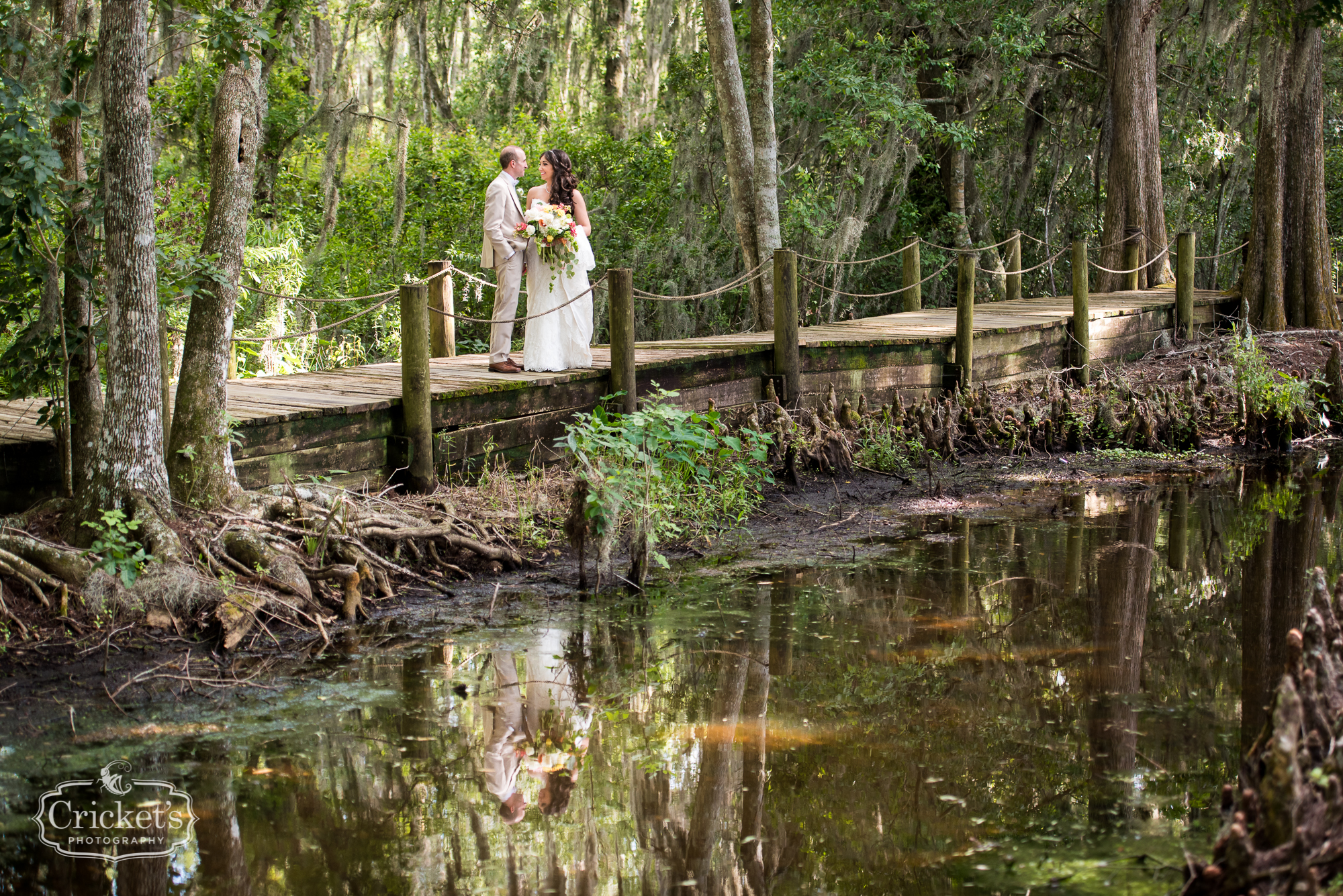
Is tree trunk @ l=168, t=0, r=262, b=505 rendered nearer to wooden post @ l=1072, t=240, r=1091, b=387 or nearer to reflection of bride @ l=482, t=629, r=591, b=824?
reflection of bride @ l=482, t=629, r=591, b=824

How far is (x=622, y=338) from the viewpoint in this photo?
356 inches

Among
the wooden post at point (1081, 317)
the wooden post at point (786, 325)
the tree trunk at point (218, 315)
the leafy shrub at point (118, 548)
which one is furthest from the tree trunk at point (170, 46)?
the wooden post at point (1081, 317)

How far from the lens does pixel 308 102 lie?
1708 centimetres

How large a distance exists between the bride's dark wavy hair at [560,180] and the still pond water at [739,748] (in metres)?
3.52

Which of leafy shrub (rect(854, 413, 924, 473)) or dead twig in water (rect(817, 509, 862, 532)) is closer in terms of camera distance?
dead twig in water (rect(817, 509, 862, 532))

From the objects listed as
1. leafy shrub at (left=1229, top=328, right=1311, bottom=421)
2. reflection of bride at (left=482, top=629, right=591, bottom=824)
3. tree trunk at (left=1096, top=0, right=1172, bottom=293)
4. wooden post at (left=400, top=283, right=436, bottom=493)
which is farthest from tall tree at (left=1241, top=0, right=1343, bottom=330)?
reflection of bride at (left=482, top=629, right=591, bottom=824)

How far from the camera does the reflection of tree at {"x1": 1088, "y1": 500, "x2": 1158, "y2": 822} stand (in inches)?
177

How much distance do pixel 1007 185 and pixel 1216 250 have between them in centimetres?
424

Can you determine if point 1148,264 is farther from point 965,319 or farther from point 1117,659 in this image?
point 1117,659

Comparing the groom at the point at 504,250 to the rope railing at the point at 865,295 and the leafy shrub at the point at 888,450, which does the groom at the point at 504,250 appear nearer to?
the rope railing at the point at 865,295

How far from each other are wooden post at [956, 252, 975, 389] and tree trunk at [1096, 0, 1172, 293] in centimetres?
529

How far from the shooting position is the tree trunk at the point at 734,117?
11.3 m

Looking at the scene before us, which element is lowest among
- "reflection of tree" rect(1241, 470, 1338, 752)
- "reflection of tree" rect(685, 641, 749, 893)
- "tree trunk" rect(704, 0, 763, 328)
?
"reflection of tree" rect(685, 641, 749, 893)

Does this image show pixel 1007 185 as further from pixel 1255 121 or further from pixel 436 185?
pixel 436 185
